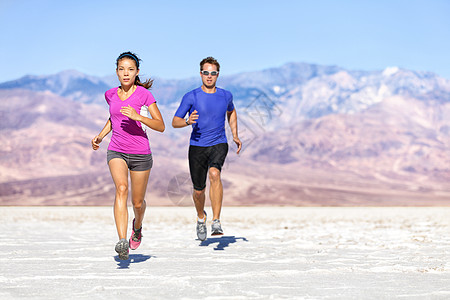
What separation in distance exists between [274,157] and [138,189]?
74819 millimetres

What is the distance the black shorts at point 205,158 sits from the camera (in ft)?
23.7

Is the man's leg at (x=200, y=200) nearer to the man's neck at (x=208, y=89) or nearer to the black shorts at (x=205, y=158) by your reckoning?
the black shorts at (x=205, y=158)

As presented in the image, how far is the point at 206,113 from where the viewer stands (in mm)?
7145

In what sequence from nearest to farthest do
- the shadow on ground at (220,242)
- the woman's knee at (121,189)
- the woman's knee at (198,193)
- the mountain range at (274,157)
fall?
1. the woman's knee at (121,189)
2. the woman's knee at (198,193)
3. the shadow on ground at (220,242)
4. the mountain range at (274,157)

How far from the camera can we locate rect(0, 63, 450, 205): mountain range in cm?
5900

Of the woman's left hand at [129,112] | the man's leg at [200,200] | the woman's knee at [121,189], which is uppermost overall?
the woman's left hand at [129,112]

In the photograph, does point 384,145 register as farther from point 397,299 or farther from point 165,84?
point 397,299

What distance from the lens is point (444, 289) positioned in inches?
181

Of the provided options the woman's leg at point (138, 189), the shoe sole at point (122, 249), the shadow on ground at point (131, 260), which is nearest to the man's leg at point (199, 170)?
the shadow on ground at point (131, 260)

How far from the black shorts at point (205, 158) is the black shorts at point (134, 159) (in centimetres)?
145

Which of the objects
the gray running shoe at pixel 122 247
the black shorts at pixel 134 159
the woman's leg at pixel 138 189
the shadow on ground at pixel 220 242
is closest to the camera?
the gray running shoe at pixel 122 247

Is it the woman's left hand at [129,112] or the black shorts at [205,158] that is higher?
the woman's left hand at [129,112]

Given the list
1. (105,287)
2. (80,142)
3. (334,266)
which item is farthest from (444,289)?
(80,142)

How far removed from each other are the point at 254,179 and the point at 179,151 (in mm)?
14967
